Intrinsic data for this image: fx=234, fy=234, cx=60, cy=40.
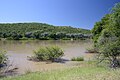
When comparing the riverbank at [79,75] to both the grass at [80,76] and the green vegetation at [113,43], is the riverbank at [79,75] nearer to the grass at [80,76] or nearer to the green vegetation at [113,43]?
the grass at [80,76]

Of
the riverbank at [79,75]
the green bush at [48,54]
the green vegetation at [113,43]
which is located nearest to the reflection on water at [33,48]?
the green bush at [48,54]

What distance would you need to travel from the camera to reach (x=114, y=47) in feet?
54.1

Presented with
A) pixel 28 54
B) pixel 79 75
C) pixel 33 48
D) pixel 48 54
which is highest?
pixel 79 75

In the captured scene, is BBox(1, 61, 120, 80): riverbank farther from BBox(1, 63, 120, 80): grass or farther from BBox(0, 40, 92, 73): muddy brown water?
BBox(0, 40, 92, 73): muddy brown water

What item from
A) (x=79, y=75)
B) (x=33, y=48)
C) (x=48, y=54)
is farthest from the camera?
(x=33, y=48)

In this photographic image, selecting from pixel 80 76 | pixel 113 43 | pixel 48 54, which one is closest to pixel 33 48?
pixel 48 54

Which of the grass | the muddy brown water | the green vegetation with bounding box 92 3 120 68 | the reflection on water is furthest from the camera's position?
the reflection on water

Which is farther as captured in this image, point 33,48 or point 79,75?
point 33,48

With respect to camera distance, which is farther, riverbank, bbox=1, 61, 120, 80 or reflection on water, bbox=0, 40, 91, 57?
reflection on water, bbox=0, 40, 91, 57

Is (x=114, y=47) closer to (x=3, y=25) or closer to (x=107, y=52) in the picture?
(x=107, y=52)

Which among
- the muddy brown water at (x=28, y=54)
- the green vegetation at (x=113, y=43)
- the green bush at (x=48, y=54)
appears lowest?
the muddy brown water at (x=28, y=54)

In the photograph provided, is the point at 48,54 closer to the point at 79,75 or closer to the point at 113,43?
the point at 113,43

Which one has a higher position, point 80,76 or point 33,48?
point 80,76

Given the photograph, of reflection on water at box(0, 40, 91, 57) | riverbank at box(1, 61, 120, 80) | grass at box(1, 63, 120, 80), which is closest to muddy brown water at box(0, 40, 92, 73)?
reflection on water at box(0, 40, 91, 57)
